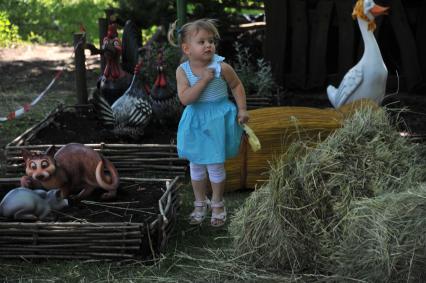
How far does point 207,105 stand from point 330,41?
13.7 ft

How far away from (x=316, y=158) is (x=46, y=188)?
5.48 feet

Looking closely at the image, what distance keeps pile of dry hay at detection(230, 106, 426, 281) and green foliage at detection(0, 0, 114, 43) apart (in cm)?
825

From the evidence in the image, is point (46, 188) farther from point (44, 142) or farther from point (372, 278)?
point (372, 278)

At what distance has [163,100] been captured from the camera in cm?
610

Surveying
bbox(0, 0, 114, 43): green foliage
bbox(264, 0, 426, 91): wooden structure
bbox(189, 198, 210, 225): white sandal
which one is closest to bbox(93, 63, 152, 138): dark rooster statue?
bbox(189, 198, 210, 225): white sandal

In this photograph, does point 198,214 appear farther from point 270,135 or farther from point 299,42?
point 299,42

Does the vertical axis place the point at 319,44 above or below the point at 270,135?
above

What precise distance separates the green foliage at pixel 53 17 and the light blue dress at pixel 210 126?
7423mm

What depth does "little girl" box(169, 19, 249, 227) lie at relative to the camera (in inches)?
177

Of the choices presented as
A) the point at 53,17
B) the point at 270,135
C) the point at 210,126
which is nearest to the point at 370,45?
the point at 270,135

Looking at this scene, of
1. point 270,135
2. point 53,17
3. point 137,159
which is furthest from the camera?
point 53,17

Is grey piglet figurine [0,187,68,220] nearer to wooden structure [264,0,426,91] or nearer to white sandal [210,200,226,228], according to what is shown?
white sandal [210,200,226,228]

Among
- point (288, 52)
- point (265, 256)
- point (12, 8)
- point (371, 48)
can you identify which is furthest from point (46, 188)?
point (12, 8)

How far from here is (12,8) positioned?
12859mm
